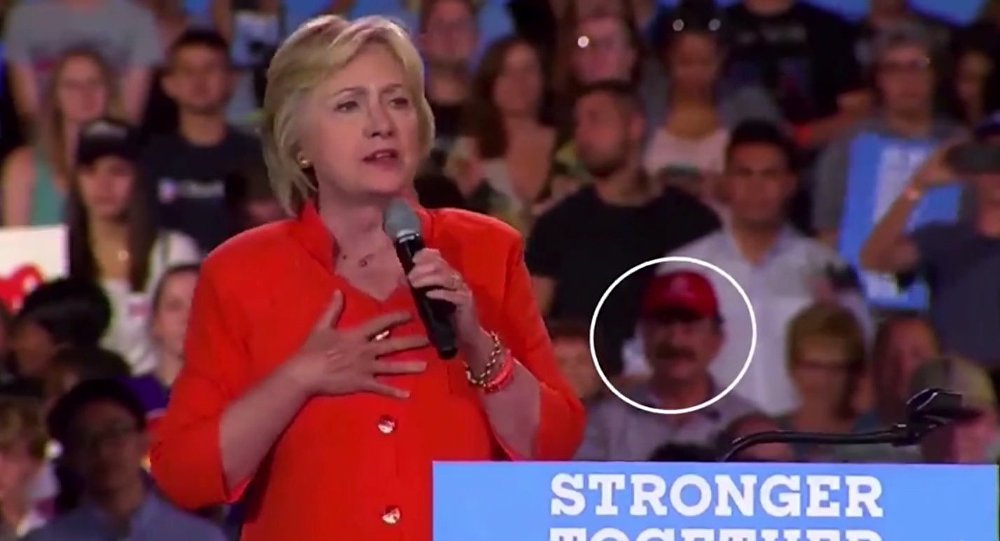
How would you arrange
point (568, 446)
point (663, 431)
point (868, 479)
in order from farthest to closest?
1. point (663, 431)
2. point (568, 446)
3. point (868, 479)

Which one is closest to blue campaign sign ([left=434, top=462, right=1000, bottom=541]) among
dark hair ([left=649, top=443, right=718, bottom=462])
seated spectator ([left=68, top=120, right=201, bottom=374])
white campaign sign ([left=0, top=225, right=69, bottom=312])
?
dark hair ([left=649, top=443, right=718, bottom=462])

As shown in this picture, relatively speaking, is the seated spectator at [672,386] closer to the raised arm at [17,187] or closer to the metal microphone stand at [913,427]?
the raised arm at [17,187]

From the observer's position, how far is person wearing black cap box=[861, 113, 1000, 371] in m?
3.71

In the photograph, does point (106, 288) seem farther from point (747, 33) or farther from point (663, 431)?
point (747, 33)

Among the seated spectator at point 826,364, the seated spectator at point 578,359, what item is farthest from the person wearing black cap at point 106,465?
the seated spectator at point 826,364

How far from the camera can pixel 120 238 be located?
12.4ft

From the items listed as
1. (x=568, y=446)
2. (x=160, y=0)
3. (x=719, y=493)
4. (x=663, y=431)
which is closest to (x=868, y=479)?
(x=719, y=493)

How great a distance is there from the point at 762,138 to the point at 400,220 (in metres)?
2.17

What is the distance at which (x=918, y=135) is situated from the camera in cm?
381

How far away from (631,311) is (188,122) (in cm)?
99

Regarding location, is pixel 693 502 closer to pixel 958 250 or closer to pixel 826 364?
pixel 826 364

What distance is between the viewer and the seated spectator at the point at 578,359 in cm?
362

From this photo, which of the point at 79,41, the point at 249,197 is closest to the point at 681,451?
the point at 249,197

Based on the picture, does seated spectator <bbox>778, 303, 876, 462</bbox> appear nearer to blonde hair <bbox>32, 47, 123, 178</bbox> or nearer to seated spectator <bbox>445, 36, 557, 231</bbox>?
seated spectator <bbox>445, 36, 557, 231</bbox>
